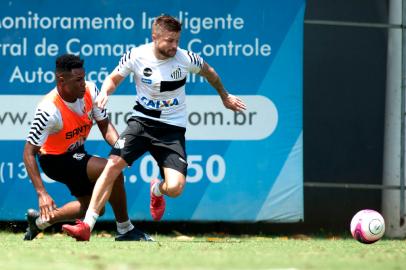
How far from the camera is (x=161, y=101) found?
8984 millimetres

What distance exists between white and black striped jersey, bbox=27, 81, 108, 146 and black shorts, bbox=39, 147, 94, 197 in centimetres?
25

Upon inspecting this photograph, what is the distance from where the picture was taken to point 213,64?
432 inches

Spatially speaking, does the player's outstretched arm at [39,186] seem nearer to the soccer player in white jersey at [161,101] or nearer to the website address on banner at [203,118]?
the soccer player in white jersey at [161,101]

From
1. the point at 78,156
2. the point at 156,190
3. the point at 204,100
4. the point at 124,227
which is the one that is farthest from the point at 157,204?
the point at 204,100

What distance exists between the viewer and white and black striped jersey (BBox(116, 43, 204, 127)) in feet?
29.4

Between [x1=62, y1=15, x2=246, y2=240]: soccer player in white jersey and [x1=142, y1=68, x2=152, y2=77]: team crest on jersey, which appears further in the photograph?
[x1=142, y1=68, x2=152, y2=77]: team crest on jersey

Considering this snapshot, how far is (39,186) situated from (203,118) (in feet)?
9.07

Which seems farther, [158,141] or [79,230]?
[158,141]

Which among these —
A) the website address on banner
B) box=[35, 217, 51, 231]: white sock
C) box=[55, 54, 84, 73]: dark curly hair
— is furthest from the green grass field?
the website address on banner

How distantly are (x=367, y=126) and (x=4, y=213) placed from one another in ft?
13.6

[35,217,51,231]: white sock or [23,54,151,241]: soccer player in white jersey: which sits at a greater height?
[23,54,151,241]: soccer player in white jersey

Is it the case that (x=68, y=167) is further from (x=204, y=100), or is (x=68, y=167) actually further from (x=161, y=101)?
(x=204, y=100)

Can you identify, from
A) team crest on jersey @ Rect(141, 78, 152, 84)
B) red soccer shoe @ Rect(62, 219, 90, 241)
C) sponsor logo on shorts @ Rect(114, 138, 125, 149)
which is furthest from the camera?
team crest on jersey @ Rect(141, 78, 152, 84)

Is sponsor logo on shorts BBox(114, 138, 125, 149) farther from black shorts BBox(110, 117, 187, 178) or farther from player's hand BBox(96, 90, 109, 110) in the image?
player's hand BBox(96, 90, 109, 110)
